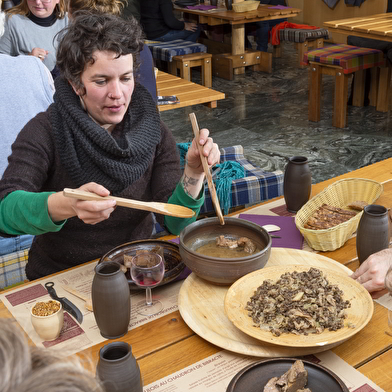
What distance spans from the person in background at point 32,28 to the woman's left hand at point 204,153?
2.45 metres

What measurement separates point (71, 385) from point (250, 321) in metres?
0.81

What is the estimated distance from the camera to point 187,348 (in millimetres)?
1199

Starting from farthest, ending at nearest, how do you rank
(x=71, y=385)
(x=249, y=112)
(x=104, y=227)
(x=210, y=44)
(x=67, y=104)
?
(x=210, y=44) < (x=249, y=112) < (x=104, y=227) < (x=67, y=104) < (x=71, y=385)

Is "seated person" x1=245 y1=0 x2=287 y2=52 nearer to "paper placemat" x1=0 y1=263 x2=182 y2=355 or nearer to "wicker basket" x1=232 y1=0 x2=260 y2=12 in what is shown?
"wicker basket" x1=232 y1=0 x2=260 y2=12

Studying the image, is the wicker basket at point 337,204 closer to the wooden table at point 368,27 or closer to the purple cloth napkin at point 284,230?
the purple cloth napkin at point 284,230

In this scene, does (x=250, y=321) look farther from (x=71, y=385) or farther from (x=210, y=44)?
(x=210, y=44)

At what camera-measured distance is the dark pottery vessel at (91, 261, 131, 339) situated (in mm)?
1175

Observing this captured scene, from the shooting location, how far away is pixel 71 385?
0.43 m

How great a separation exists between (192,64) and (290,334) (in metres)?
5.68

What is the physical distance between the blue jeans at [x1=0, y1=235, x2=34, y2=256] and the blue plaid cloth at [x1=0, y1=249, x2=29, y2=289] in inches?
2.1

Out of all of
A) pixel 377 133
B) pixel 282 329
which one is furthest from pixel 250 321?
pixel 377 133

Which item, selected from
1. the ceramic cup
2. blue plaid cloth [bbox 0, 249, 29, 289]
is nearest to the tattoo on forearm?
the ceramic cup

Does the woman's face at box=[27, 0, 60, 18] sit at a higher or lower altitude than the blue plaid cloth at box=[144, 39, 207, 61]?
higher

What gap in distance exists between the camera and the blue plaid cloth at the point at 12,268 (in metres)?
2.23
